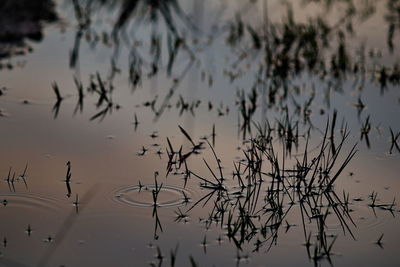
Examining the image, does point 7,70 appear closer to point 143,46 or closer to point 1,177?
point 143,46

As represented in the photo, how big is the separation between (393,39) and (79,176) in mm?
3945

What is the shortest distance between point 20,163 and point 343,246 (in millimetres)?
1689

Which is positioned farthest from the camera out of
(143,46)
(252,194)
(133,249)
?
(143,46)

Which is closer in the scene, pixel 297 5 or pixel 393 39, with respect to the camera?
pixel 393 39

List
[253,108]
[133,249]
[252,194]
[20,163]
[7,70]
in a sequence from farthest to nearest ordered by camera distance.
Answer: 1. [7,70]
2. [253,108]
3. [20,163]
4. [252,194]
5. [133,249]

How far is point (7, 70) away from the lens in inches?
209

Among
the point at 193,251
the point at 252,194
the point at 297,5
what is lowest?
the point at 193,251

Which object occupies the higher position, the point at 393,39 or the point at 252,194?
the point at 393,39

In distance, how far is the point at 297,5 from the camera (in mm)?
7285

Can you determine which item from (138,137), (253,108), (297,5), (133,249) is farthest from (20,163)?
(297,5)

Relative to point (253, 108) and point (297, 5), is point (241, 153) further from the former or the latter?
point (297, 5)

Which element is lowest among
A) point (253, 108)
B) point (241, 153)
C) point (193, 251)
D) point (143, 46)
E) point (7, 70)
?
point (193, 251)

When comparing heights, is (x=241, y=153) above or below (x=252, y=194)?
above

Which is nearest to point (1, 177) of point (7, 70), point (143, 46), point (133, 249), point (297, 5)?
point (133, 249)
